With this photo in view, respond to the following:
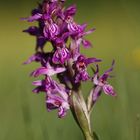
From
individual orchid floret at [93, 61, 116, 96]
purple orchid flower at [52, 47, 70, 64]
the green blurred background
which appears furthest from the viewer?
the green blurred background

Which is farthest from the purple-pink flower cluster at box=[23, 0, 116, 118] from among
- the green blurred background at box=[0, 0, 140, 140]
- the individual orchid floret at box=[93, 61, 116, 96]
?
the green blurred background at box=[0, 0, 140, 140]

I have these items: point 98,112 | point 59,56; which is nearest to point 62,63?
point 59,56

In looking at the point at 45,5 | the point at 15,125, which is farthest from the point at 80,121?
the point at 15,125

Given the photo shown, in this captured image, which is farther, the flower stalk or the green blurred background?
the green blurred background

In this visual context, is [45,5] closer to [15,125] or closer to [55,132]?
[55,132]

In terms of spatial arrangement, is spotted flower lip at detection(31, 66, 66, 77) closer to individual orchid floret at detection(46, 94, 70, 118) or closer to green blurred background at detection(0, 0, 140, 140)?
individual orchid floret at detection(46, 94, 70, 118)

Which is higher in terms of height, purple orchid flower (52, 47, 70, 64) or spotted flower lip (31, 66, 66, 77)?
purple orchid flower (52, 47, 70, 64)

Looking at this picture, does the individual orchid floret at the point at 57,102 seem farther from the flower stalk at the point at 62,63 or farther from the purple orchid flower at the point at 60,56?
the purple orchid flower at the point at 60,56

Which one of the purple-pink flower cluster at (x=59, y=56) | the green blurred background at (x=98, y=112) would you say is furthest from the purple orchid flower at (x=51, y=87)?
the green blurred background at (x=98, y=112)

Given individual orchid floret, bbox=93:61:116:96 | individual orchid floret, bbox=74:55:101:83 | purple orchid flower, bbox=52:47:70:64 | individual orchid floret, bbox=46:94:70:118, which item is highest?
purple orchid flower, bbox=52:47:70:64
